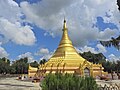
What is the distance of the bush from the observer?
10.8 metres

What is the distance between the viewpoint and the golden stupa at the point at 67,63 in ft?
171

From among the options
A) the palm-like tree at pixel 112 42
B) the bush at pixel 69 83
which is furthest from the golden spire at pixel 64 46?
the palm-like tree at pixel 112 42

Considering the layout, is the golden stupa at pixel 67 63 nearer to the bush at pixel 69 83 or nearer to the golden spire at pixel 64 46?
the golden spire at pixel 64 46

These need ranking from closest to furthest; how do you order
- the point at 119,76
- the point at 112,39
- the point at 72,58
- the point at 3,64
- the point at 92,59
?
the point at 112,39, the point at 119,76, the point at 72,58, the point at 3,64, the point at 92,59

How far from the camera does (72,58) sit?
55.8m

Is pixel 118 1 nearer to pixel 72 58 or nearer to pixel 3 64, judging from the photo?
pixel 72 58

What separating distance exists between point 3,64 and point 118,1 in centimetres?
8124

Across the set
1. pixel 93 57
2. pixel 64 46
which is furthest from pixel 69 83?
pixel 93 57

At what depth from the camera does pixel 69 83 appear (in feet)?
35.5

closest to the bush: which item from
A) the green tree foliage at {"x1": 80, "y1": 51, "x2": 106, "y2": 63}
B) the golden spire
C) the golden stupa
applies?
the golden stupa

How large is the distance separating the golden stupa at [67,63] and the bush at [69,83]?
3725cm

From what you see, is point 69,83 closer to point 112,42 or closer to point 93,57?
point 112,42

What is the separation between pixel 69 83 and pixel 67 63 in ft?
140

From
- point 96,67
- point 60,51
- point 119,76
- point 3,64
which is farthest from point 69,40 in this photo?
point 3,64
